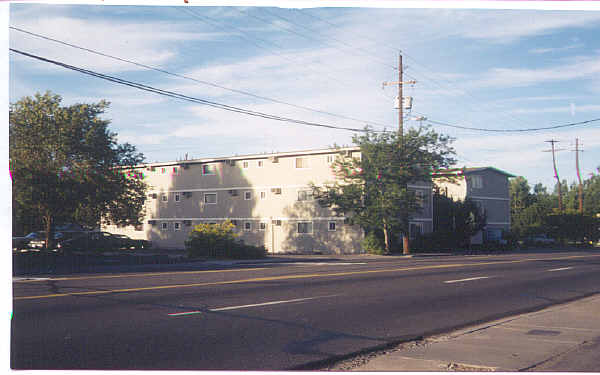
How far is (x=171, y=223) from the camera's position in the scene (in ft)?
183

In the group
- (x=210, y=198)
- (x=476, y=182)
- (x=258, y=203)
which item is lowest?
(x=258, y=203)

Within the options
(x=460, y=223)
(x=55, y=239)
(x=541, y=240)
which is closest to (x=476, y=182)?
(x=541, y=240)

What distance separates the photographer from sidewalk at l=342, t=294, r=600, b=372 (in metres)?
7.20

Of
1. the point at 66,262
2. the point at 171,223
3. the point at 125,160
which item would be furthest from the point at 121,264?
the point at 171,223

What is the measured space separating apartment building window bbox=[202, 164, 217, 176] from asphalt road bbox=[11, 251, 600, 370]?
1379 inches

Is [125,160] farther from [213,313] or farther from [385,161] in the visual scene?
[213,313]

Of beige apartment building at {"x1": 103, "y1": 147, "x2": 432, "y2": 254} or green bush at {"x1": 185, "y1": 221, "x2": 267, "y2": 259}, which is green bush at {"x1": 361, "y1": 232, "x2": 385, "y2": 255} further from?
green bush at {"x1": 185, "y1": 221, "x2": 267, "y2": 259}

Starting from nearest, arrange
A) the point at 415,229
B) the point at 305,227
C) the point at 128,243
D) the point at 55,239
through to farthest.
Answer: the point at 55,239
the point at 128,243
the point at 305,227
the point at 415,229

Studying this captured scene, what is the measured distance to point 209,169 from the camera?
54.0 metres

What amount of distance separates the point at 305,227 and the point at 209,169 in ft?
38.5

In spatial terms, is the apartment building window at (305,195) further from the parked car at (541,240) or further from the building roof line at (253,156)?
the parked car at (541,240)

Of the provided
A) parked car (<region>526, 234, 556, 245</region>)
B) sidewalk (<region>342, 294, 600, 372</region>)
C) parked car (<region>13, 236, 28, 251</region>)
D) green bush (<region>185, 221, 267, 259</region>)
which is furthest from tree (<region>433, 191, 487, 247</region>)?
sidewalk (<region>342, 294, 600, 372</region>)

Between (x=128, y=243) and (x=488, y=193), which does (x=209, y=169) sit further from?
(x=488, y=193)

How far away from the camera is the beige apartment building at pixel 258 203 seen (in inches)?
1834
